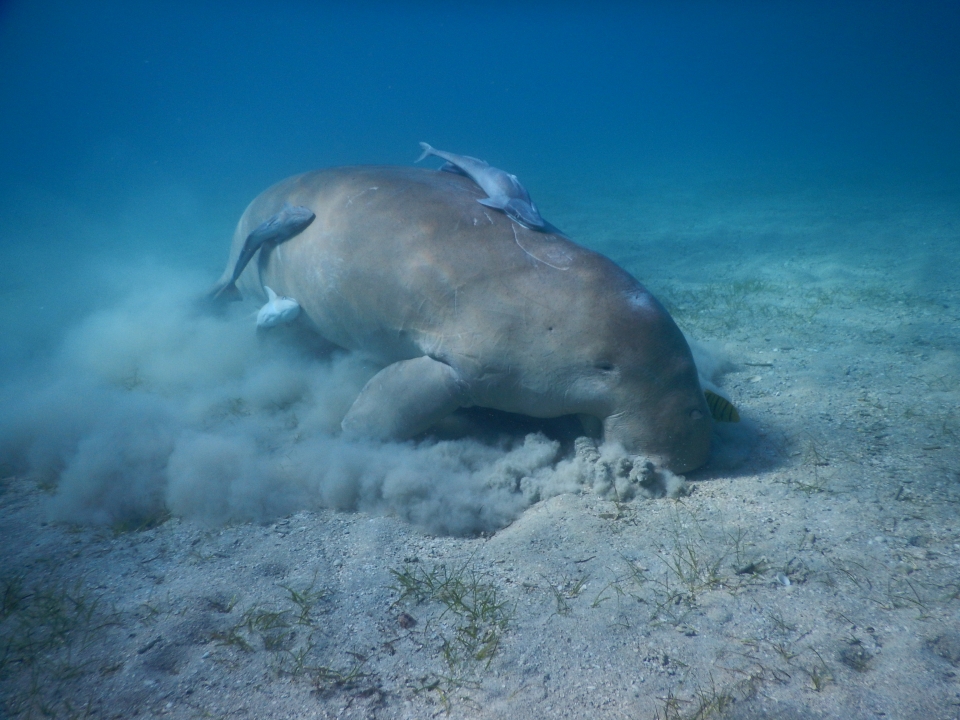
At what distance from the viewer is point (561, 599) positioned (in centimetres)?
231

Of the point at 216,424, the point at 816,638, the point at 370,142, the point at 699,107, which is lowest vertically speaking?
the point at 816,638

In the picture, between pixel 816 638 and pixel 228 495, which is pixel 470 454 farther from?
pixel 816 638

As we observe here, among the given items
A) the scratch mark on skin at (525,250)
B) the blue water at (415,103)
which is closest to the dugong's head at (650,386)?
the scratch mark on skin at (525,250)

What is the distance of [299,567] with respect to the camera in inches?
103

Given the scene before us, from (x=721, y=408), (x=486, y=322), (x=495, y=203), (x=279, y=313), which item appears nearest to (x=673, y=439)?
(x=721, y=408)

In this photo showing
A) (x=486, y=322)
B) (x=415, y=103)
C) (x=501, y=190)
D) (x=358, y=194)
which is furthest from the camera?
(x=415, y=103)

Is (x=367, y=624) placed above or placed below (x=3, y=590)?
below

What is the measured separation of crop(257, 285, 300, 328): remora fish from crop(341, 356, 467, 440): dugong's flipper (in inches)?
68.5

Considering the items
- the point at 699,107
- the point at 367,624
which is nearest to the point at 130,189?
the point at 367,624

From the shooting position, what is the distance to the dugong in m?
3.16

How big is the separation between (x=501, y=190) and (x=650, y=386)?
2.18 m

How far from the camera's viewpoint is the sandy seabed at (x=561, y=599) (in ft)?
5.87

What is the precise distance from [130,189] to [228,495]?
47157mm

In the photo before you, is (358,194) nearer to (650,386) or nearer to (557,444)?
(557,444)
